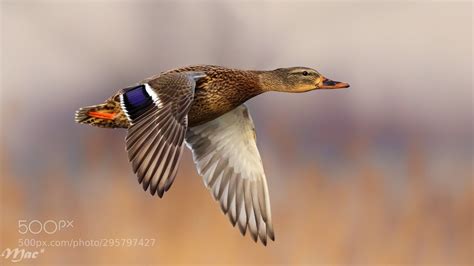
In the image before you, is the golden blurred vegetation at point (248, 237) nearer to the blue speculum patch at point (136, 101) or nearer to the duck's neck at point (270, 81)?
the duck's neck at point (270, 81)

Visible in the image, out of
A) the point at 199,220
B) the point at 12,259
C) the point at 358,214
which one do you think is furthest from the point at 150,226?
the point at 358,214

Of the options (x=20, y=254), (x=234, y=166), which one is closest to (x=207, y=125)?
(x=234, y=166)

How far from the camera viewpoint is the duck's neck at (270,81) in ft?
20.6

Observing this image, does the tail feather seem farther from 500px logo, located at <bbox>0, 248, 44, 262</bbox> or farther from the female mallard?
500px logo, located at <bbox>0, 248, 44, 262</bbox>

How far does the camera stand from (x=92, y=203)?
20.7 ft

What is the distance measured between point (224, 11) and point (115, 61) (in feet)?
3.49

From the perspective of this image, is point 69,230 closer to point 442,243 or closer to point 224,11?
point 442,243

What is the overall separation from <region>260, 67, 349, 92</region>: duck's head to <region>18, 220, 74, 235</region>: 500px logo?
141 centimetres

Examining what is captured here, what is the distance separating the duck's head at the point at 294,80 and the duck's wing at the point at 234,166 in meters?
0.24

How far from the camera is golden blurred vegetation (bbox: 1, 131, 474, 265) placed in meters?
6.16

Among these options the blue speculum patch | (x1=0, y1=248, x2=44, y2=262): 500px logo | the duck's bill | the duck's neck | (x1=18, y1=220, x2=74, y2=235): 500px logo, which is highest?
the blue speculum patch

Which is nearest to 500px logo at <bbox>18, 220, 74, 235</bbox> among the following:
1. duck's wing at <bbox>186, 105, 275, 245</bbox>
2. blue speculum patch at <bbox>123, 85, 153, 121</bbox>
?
duck's wing at <bbox>186, 105, 275, 245</bbox>

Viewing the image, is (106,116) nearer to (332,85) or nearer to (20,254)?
(20,254)

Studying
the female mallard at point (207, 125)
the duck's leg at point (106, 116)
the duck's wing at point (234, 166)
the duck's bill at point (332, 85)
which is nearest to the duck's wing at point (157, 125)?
the female mallard at point (207, 125)
